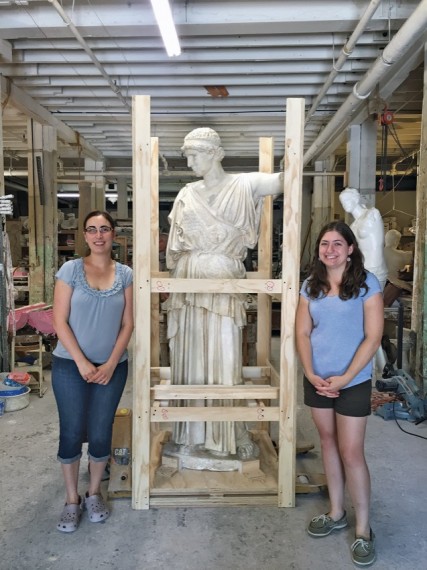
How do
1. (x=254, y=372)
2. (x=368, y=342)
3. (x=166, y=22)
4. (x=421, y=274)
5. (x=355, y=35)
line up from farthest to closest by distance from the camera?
1. (x=421, y=274)
2. (x=355, y=35)
3. (x=166, y=22)
4. (x=254, y=372)
5. (x=368, y=342)

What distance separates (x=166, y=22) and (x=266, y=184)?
4.69ft

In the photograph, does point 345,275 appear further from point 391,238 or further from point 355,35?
point 391,238

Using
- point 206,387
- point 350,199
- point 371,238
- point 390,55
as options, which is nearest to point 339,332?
point 206,387

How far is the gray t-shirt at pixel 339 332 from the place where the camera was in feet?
6.86

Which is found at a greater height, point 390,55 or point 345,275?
point 390,55

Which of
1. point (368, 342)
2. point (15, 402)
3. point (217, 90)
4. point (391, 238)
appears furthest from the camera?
point (391, 238)

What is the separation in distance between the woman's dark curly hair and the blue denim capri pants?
104 centimetres

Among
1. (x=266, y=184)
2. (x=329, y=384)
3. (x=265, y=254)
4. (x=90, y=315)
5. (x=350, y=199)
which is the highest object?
(x=350, y=199)

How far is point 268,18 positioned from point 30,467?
13.3 ft

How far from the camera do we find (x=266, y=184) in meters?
2.72

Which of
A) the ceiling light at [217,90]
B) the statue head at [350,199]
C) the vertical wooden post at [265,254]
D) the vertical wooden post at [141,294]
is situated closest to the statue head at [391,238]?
the statue head at [350,199]

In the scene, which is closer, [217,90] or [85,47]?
[85,47]

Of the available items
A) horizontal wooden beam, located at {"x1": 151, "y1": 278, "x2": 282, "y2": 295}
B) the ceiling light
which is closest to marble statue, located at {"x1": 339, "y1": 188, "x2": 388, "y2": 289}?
the ceiling light

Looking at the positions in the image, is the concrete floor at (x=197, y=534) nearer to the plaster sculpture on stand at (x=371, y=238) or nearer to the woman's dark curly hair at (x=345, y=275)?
the woman's dark curly hair at (x=345, y=275)
